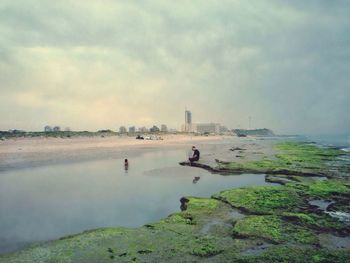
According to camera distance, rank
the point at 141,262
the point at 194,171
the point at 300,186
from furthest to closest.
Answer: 1. the point at 194,171
2. the point at 300,186
3. the point at 141,262

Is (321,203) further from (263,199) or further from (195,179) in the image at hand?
(195,179)

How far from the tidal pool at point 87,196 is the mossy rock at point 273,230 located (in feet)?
16.5

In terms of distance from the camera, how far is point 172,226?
13336 mm

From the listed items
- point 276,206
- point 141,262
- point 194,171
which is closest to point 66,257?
point 141,262

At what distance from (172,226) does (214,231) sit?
202 centimetres

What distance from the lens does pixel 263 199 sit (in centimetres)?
1784

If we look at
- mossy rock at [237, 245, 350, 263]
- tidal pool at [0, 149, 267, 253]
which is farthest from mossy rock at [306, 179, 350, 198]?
mossy rock at [237, 245, 350, 263]

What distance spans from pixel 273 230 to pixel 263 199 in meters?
5.57

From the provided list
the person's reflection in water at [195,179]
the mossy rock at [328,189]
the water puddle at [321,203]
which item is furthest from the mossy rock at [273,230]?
the person's reflection in water at [195,179]

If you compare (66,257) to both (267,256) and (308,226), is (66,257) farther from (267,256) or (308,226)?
(308,226)

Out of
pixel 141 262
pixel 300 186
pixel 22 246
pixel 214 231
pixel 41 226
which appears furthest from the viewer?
pixel 300 186

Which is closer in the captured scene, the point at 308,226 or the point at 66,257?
the point at 66,257

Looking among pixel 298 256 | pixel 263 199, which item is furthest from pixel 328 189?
pixel 298 256

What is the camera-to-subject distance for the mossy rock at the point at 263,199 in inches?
632
